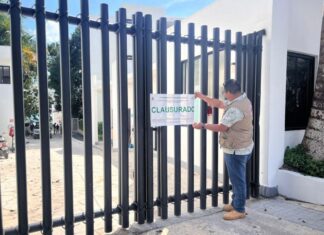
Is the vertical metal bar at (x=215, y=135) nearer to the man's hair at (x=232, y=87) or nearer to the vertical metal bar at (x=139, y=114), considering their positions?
the man's hair at (x=232, y=87)

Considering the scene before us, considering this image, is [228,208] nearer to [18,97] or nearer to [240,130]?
[240,130]

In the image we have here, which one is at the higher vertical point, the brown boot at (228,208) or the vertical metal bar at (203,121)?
the vertical metal bar at (203,121)

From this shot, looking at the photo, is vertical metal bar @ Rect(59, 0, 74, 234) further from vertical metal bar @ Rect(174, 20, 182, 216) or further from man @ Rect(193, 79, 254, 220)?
man @ Rect(193, 79, 254, 220)

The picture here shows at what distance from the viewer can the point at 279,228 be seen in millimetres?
4078

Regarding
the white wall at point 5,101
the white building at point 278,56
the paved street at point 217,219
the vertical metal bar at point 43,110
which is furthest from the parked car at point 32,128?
the vertical metal bar at point 43,110

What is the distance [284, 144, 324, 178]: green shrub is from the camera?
5.16 m

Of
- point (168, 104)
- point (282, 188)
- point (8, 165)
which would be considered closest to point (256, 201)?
point (282, 188)

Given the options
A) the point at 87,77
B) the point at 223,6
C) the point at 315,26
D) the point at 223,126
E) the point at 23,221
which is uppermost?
the point at 223,6

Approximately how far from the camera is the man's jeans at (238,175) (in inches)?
167

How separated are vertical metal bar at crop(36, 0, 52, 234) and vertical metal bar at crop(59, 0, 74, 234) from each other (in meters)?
0.19

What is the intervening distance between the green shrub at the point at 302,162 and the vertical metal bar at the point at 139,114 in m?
2.92

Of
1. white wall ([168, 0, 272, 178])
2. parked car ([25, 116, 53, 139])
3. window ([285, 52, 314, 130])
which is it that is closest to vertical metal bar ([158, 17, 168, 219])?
white wall ([168, 0, 272, 178])

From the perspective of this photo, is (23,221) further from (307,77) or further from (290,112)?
(307,77)

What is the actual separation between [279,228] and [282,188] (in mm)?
1449
